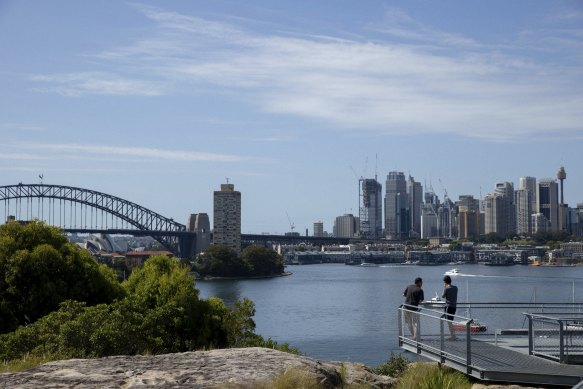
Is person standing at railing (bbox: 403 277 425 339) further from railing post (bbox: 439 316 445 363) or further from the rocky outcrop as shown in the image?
the rocky outcrop

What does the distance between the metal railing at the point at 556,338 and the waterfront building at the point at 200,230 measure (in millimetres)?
151929

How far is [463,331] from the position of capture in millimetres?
13555

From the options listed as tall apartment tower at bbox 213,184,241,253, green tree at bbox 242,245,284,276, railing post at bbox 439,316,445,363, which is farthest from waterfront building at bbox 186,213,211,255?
railing post at bbox 439,316,445,363

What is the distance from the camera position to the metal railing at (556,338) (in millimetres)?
12469

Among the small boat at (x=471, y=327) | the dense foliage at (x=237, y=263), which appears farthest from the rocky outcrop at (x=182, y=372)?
the dense foliage at (x=237, y=263)

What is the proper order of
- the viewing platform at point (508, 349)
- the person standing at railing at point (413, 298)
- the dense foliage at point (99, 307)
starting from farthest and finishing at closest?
the dense foliage at point (99, 307), the person standing at railing at point (413, 298), the viewing platform at point (508, 349)

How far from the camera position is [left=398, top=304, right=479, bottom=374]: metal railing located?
1238 cm

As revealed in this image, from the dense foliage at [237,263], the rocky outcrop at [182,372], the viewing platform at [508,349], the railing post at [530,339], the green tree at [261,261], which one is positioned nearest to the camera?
the rocky outcrop at [182,372]

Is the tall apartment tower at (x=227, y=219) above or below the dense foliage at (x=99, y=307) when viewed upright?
above

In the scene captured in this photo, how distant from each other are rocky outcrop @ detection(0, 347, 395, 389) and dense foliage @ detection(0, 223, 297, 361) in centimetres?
742

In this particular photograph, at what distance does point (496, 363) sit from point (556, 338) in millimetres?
1792

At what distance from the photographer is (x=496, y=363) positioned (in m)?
12.0

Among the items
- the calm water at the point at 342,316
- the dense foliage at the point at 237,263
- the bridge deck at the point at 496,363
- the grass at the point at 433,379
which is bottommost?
the calm water at the point at 342,316

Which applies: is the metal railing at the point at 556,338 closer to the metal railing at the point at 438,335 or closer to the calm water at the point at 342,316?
the metal railing at the point at 438,335
